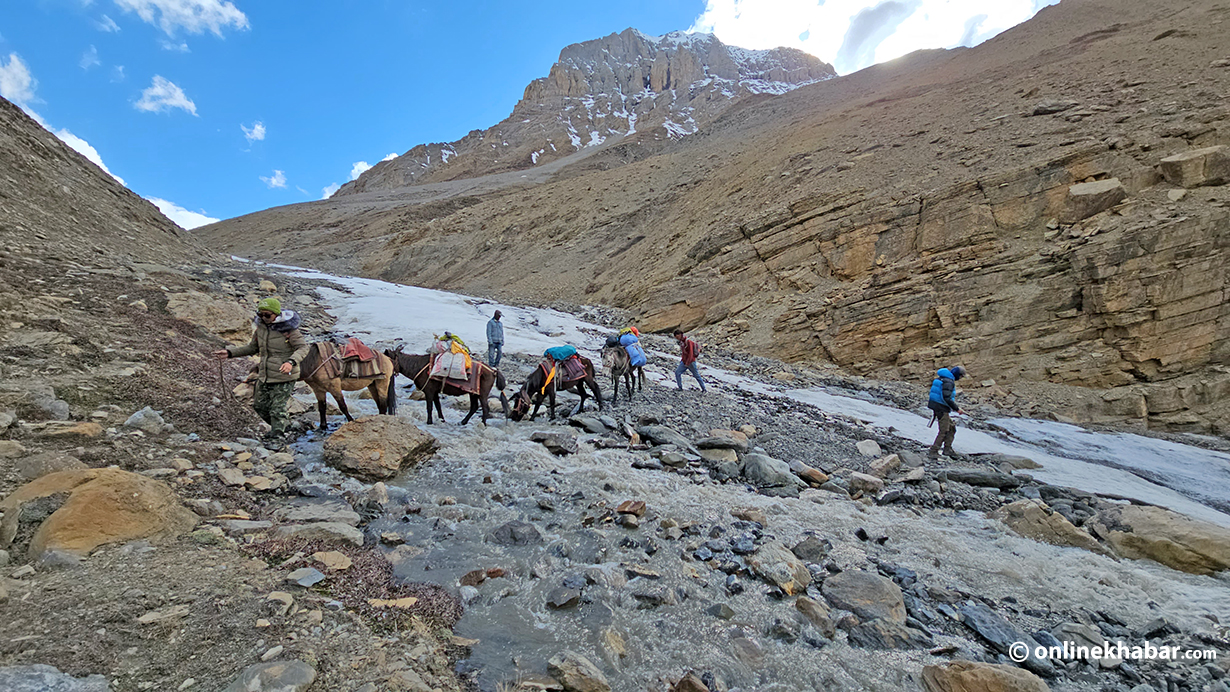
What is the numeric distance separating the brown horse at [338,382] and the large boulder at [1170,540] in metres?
8.45

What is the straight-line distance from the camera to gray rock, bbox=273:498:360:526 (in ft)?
12.9

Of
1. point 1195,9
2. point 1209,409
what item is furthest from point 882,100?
point 1209,409

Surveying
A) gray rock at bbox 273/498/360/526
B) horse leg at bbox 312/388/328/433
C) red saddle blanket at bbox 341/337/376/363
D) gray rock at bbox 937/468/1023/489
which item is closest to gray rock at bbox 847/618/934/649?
gray rock at bbox 273/498/360/526

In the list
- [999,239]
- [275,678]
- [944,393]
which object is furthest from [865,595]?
[999,239]

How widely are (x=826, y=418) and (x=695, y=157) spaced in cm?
3566

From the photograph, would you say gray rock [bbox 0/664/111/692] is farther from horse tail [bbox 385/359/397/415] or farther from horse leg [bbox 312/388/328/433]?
horse tail [bbox 385/359/397/415]

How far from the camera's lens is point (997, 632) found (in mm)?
3373

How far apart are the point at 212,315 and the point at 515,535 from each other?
880 centimetres

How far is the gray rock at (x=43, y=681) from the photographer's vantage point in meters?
1.86

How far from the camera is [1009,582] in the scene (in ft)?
13.4

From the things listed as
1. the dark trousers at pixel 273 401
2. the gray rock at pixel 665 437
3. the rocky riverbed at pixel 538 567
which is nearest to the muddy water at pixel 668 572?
the rocky riverbed at pixel 538 567

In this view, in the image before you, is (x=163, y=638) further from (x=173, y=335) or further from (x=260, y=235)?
(x=260, y=235)

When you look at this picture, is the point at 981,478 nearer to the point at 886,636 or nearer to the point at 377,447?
the point at 886,636

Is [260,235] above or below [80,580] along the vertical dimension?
above
